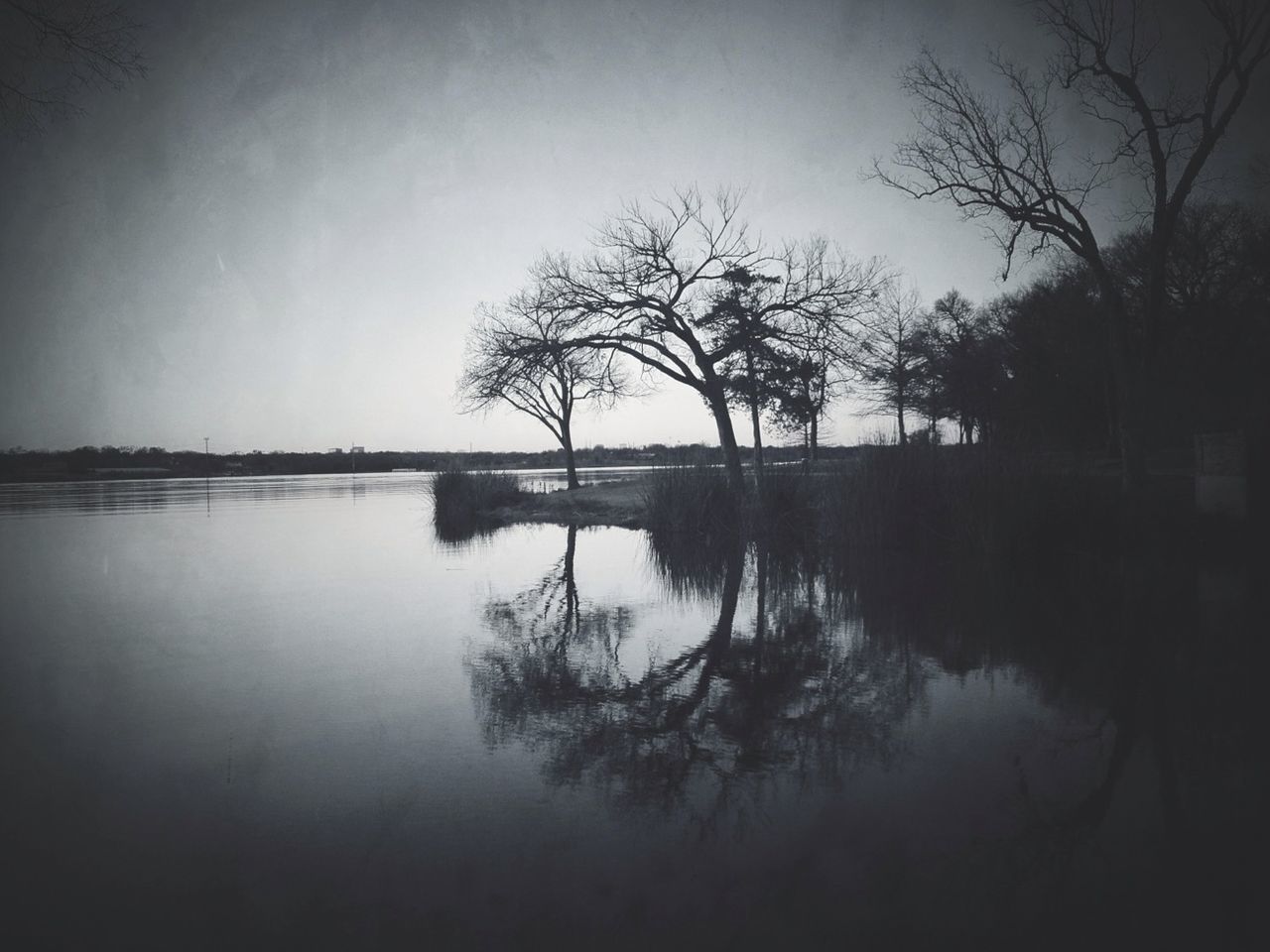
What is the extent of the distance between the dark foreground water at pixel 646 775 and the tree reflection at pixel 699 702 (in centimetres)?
3

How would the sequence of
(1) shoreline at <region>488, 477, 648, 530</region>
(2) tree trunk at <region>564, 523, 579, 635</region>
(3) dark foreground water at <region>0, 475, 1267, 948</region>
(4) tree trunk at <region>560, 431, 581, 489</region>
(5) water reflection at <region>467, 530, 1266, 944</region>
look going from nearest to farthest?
(3) dark foreground water at <region>0, 475, 1267, 948</region> → (5) water reflection at <region>467, 530, 1266, 944</region> → (2) tree trunk at <region>564, 523, 579, 635</region> → (1) shoreline at <region>488, 477, 648, 530</region> → (4) tree trunk at <region>560, 431, 581, 489</region>

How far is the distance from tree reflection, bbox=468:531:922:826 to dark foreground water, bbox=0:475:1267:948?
27 mm

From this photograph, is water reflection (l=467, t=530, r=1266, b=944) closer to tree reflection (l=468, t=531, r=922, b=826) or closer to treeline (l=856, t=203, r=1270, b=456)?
tree reflection (l=468, t=531, r=922, b=826)

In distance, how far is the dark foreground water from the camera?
2.40 m

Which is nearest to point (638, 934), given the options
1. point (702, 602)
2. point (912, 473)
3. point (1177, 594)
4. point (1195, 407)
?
point (702, 602)

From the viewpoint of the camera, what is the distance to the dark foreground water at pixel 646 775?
240 centimetres

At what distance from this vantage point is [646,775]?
138 inches

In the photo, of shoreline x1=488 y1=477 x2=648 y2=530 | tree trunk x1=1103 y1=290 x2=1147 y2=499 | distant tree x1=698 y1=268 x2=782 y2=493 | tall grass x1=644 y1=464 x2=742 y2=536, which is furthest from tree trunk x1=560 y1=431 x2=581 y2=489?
tree trunk x1=1103 y1=290 x2=1147 y2=499

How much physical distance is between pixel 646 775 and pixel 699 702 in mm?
1173

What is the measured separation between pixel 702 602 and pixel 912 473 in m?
5.59

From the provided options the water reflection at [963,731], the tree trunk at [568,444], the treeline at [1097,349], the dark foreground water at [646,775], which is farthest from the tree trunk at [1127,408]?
the tree trunk at [568,444]

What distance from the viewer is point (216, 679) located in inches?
211

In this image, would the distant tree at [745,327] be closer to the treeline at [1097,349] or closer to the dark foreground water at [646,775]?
the treeline at [1097,349]

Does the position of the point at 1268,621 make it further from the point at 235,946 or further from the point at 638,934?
the point at 235,946
